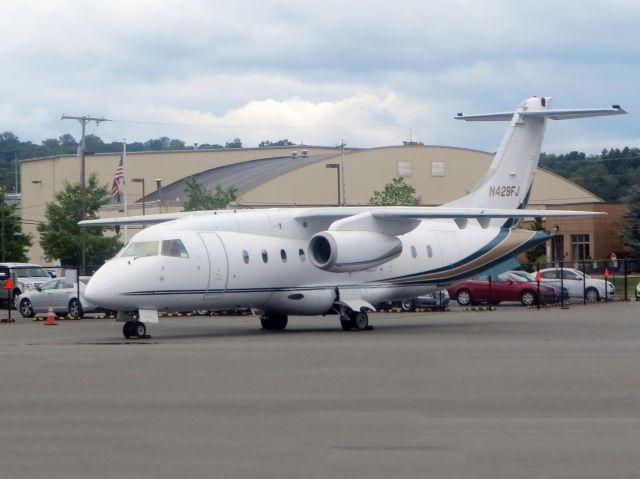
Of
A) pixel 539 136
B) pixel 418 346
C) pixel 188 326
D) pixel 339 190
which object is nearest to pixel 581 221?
pixel 339 190

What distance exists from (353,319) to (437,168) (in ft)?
172

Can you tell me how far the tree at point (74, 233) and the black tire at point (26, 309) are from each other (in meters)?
23.3

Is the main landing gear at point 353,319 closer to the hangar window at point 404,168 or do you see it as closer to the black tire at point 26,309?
the black tire at point 26,309

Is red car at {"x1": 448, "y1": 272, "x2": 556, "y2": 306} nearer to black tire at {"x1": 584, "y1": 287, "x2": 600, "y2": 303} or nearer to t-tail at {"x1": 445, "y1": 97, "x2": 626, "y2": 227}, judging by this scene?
black tire at {"x1": 584, "y1": 287, "x2": 600, "y2": 303}

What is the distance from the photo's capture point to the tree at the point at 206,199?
72562 mm

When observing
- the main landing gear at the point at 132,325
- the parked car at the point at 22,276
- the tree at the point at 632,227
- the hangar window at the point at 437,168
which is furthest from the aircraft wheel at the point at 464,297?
the hangar window at the point at 437,168

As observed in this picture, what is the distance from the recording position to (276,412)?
46.1 ft

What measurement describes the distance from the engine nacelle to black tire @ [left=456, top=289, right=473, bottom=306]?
17113 mm

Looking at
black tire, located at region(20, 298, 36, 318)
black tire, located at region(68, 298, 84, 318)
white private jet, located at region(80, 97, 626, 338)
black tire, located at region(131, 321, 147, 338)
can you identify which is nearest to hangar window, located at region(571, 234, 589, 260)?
white private jet, located at region(80, 97, 626, 338)

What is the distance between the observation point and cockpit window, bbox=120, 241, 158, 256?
27734 mm

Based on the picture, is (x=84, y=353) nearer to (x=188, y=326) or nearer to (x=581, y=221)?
(x=188, y=326)

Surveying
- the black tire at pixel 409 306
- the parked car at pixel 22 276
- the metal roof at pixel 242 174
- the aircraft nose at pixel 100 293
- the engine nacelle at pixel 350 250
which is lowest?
the black tire at pixel 409 306

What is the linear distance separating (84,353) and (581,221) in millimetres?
60582

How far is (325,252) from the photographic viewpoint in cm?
3008
